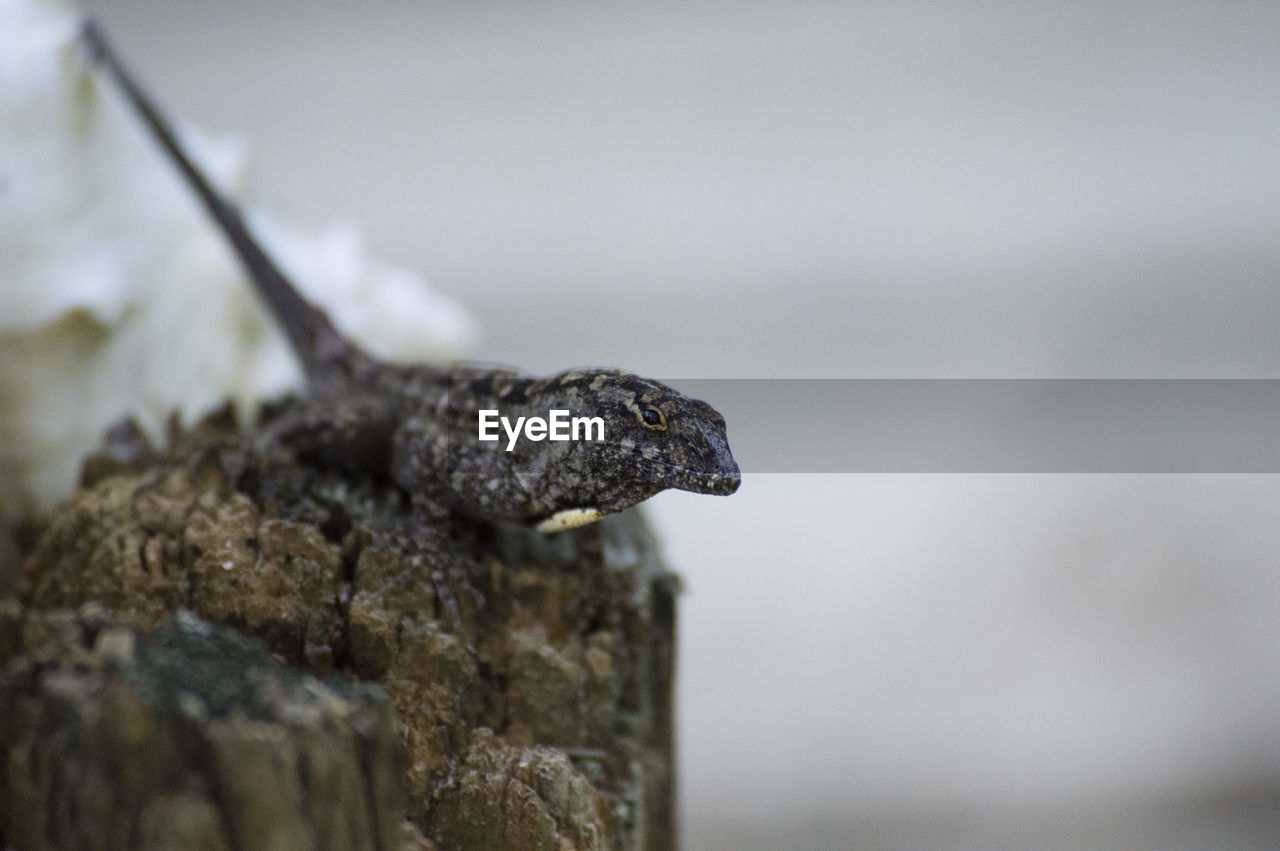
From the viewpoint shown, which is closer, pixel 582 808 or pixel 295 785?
pixel 295 785

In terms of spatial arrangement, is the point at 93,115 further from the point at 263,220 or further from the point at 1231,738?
the point at 1231,738

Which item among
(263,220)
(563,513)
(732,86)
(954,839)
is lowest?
(954,839)

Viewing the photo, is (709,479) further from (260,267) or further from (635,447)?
(260,267)

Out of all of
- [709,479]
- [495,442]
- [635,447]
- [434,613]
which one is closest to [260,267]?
[495,442]

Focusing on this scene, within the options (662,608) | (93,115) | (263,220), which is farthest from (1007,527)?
(93,115)

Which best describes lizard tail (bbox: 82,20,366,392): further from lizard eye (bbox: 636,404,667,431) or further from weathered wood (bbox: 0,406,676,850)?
lizard eye (bbox: 636,404,667,431)

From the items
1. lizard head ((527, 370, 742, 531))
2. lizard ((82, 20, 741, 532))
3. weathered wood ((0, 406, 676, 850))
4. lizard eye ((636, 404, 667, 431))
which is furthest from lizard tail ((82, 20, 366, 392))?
lizard eye ((636, 404, 667, 431))
